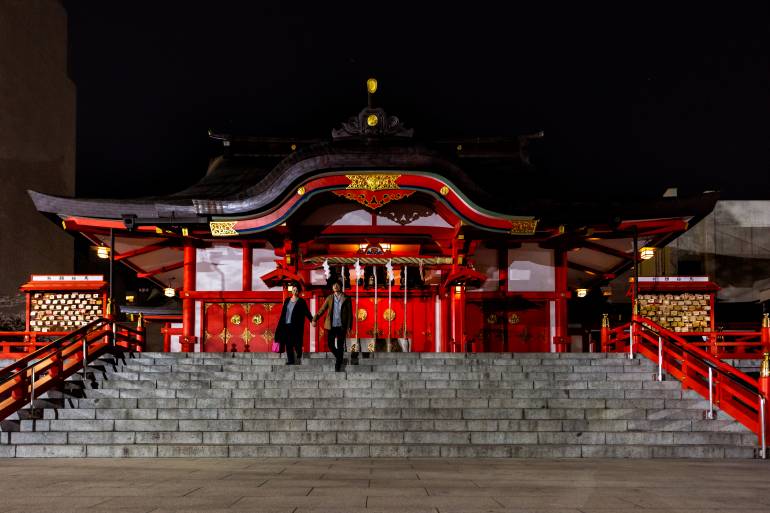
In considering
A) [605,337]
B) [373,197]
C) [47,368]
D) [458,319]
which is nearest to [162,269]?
[373,197]

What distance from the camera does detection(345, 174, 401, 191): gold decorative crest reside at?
17.3 metres

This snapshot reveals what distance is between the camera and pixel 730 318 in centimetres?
2888

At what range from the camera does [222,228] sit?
17844 mm

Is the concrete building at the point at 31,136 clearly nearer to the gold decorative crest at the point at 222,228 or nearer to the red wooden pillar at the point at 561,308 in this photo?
the gold decorative crest at the point at 222,228

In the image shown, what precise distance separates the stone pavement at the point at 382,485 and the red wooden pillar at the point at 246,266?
10543 mm

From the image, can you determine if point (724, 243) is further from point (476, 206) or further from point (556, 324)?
point (476, 206)

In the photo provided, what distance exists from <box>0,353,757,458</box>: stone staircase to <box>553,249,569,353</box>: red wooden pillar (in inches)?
221

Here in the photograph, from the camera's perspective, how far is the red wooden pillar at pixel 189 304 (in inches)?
768

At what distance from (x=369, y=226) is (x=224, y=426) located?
30.8 feet

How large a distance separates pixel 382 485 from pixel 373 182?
36.4ft

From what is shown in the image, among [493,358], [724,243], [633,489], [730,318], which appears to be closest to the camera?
[633,489]

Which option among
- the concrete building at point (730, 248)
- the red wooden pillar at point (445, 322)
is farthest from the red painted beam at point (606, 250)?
the concrete building at point (730, 248)

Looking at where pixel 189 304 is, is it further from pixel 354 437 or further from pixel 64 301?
pixel 354 437

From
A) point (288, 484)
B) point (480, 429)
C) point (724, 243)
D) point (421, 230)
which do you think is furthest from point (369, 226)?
point (724, 243)
